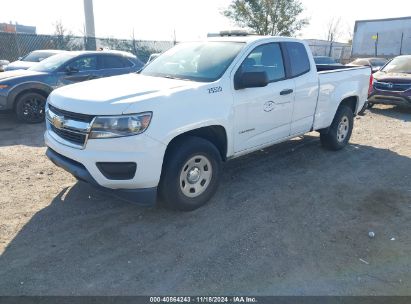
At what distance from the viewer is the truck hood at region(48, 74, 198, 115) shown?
3.37 meters

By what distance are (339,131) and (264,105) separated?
2.52m

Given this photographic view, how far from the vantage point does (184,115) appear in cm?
361

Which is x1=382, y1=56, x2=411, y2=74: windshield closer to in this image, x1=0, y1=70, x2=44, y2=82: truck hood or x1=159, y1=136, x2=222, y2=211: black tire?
x1=159, y1=136, x2=222, y2=211: black tire

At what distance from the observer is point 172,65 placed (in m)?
4.70

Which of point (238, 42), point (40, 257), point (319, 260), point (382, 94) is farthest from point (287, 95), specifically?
point (382, 94)

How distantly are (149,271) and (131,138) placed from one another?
1.18m

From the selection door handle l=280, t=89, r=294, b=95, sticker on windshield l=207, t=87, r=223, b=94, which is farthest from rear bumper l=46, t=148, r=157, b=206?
door handle l=280, t=89, r=294, b=95

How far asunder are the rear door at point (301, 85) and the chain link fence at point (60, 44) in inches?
692

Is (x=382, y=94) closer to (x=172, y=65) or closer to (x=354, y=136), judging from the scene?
(x=354, y=136)

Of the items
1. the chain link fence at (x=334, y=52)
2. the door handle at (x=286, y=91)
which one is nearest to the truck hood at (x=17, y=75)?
the door handle at (x=286, y=91)

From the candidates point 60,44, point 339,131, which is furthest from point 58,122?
point 60,44

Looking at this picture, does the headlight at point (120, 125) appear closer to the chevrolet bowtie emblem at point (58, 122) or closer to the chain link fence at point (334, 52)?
the chevrolet bowtie emblem at point (58, 122)

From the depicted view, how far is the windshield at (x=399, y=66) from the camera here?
1100 cm

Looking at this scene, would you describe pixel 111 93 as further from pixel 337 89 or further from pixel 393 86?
pixel 393 86
